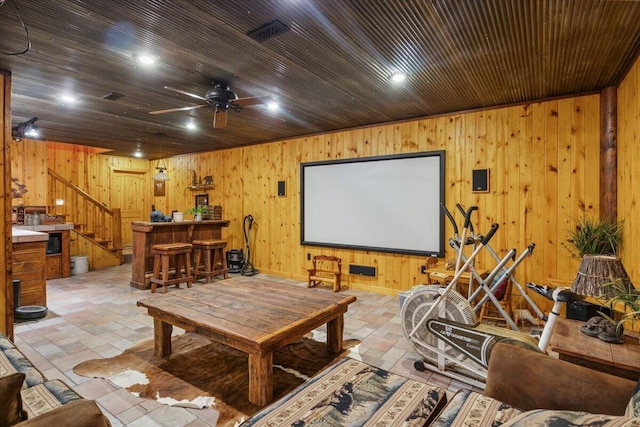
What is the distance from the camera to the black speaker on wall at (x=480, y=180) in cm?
435

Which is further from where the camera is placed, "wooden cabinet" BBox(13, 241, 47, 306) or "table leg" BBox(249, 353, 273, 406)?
"wooden cabinet" BBox(13, 241, 47, 306)

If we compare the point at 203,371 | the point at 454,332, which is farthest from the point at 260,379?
the point at 454,332

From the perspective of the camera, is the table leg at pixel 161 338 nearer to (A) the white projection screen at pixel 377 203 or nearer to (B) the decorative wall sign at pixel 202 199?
(A) the white projection screen at pixel 377 203

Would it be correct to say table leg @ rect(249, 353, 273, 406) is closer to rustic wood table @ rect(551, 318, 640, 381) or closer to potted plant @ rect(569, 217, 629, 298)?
rustic wood table @ rect(551, 318, 640, 381)

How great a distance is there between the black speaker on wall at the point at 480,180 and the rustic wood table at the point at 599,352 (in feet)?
8.68

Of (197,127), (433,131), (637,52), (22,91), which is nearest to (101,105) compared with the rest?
(22,91)

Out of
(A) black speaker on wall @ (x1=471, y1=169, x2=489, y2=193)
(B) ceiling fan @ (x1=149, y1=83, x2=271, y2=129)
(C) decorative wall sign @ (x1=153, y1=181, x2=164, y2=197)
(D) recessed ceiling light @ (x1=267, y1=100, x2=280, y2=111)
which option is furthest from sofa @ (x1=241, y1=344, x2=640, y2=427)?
(C) decorative wall sign @ (x1=153, y1=181, x2=164, y2=197)

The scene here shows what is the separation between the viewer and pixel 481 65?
10.00 feet

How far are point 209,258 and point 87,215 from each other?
14.8 ft

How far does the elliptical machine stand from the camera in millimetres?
6652

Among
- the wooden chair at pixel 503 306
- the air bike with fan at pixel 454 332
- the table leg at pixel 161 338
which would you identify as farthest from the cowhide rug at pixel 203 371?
the wooden chair at pixel 503 306

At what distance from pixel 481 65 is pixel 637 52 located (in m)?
1.15

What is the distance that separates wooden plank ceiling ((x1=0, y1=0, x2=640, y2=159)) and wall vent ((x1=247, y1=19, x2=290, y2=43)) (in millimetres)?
46

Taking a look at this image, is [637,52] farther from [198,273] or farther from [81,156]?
[81,156]
